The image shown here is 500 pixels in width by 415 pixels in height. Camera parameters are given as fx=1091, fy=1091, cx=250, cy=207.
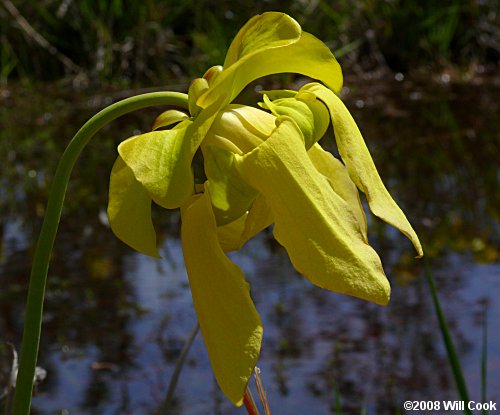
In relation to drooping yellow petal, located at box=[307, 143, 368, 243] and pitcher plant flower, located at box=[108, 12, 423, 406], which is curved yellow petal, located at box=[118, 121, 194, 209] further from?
drooping yellow petal, located at box=[307, 143, 368, 243]

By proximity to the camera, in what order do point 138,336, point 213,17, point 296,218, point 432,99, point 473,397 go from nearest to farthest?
point 296,218 < point 473,397 < point 138,336 < point 432,99 < point 213,17

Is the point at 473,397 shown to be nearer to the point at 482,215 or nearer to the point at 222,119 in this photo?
the point at 482,215

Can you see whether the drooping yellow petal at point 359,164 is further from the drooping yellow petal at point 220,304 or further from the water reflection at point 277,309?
the water reflection at point 277,309

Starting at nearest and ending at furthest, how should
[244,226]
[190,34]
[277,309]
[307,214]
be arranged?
[307,214] < [244,226] < [277,309] < [190,34]

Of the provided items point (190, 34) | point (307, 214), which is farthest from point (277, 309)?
point (190, 34)

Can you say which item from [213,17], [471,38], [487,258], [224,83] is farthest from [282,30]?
[471,38]

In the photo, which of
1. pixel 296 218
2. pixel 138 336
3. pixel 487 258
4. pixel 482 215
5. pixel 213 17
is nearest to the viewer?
pixel 296 218

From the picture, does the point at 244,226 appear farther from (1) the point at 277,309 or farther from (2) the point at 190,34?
(2) the point at 190,34
